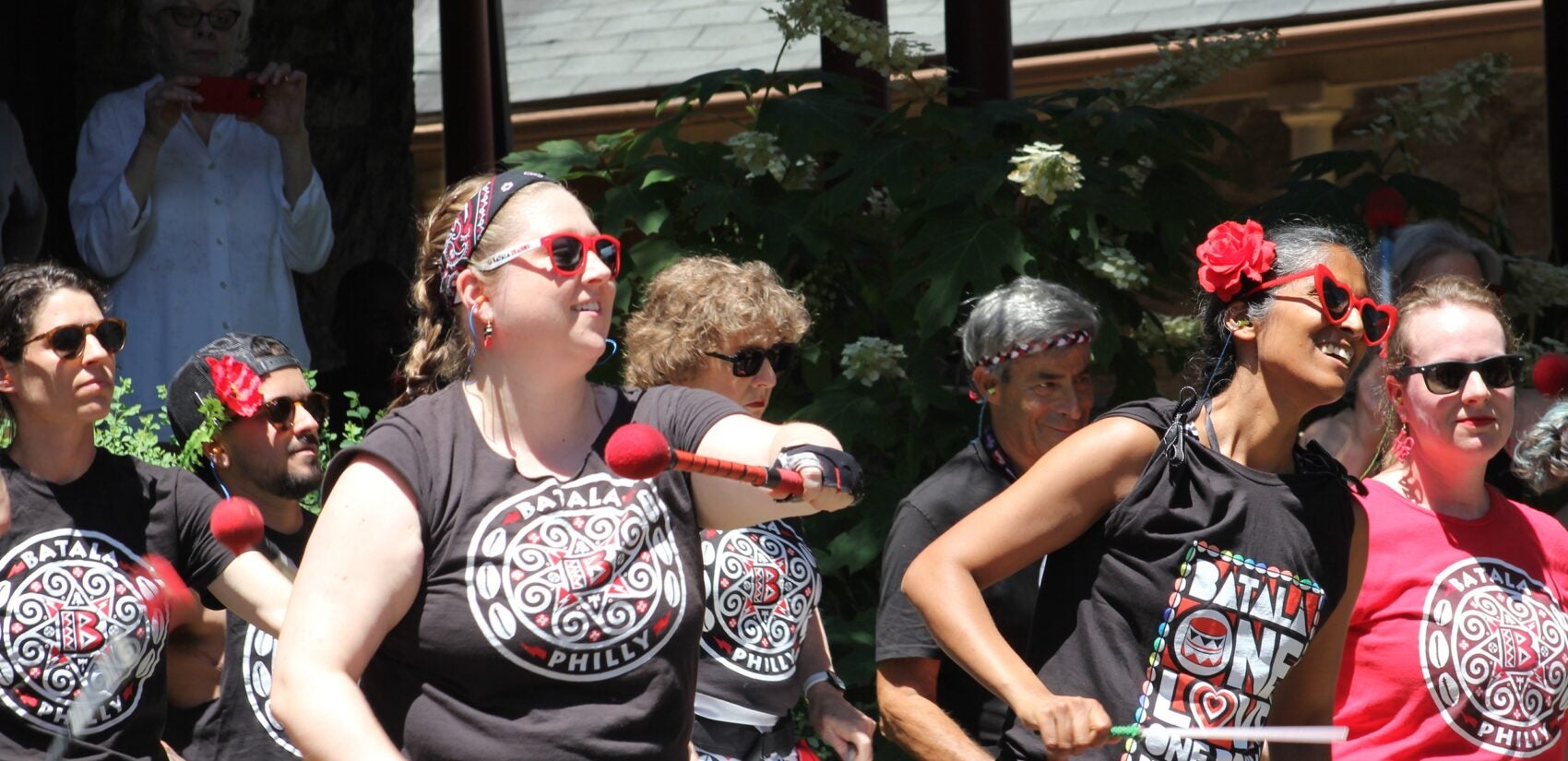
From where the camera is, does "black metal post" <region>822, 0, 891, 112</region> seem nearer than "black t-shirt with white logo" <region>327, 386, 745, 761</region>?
No

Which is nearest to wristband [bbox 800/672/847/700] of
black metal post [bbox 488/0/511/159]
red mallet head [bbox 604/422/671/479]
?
red mallet head [bbox 604/422/671/479]

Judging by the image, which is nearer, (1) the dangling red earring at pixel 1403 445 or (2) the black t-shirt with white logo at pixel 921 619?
(2) the black t-shirt with white logo at pixel 921 619

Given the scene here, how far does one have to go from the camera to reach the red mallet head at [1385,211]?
5004 mm

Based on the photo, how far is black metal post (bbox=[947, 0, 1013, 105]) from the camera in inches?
238

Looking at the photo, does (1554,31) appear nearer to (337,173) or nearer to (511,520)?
(337,173)

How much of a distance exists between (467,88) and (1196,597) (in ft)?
17.3

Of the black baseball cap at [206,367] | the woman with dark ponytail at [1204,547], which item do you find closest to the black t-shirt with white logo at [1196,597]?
the woman with dark ponytail at [1204,547]

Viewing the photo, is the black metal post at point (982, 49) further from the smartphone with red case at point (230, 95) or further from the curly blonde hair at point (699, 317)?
the smartphone with red case at point (230, 95)

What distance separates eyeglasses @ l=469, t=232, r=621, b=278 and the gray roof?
5.63m

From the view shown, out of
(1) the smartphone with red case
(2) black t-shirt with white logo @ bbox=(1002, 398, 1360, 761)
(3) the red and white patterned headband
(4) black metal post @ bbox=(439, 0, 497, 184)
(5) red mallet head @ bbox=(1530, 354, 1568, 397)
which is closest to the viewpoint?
(2) black t-shirt with white logo @ bbox=(1002, 398, 1360, 761)

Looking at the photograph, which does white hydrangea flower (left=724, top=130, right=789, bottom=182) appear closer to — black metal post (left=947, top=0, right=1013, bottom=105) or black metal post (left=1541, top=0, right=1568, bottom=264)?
black metal post (left=947, top=0, right=1013, bottom=105)

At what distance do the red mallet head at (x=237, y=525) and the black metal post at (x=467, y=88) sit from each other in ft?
13.6

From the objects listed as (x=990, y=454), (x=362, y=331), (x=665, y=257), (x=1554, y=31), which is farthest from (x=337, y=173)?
(x=1554, y=31)

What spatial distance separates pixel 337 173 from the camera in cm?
657
